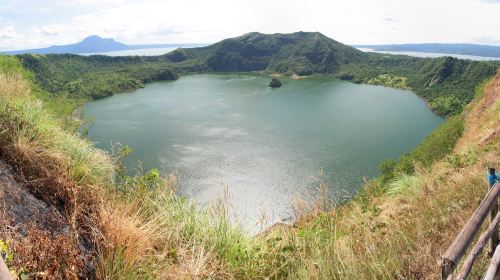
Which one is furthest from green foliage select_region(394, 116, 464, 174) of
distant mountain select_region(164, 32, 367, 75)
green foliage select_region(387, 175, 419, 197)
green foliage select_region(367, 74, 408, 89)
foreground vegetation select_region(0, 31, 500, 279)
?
distant mountain select_region(164, 32, 367, 75)

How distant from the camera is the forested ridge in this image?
93688 mm

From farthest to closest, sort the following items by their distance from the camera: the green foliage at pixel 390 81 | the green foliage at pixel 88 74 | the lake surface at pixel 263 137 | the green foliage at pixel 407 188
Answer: the green foliage at pixel 390 81
the green foliage at pixel 88 74
the lake surface at pixel 263 137
the green foliage at pixel 407 188

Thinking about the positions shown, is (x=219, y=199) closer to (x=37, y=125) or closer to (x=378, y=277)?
(x=378, y=277)

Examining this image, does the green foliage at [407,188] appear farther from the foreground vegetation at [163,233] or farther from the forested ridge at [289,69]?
the forested ridge at [289,69]

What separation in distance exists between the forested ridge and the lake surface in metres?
9.38

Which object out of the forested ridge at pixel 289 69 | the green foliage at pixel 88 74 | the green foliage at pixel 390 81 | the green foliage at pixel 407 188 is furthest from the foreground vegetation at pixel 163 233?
the green foliage at pixel 390 81

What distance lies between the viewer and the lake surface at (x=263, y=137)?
3512 centimetres

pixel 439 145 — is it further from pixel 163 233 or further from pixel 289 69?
pixel 289 69

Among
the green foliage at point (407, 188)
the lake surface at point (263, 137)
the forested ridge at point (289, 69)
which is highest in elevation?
the green foliage at point (407, 188)

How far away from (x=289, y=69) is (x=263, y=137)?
115 metres

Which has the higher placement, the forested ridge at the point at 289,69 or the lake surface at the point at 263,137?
the forested ridge at the point at 289,69

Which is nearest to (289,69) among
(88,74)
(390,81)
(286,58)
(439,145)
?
(286,58)

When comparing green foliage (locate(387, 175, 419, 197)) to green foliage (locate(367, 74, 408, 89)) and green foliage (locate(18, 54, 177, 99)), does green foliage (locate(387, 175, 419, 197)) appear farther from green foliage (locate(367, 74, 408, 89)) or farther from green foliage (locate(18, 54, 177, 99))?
green foliage (locate(367, 74, 408, 89))

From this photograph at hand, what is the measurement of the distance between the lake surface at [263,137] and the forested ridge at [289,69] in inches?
369
